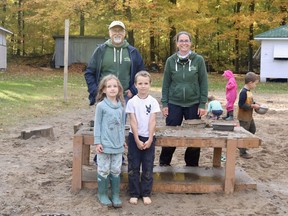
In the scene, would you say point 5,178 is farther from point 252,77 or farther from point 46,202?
point 252,77

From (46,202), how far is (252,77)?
3.90 m

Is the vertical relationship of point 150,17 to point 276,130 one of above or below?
above

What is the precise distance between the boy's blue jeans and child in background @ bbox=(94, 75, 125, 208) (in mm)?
169

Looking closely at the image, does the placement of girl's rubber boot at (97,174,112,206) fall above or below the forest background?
below

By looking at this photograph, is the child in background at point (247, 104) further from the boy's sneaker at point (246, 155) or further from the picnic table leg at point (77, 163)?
the picnic table leg at point (77, 163)

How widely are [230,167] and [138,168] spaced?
1.10m

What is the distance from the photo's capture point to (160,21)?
28.4 metres

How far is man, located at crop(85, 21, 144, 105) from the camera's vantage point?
18.1 feet

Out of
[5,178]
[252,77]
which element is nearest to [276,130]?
[252,77]

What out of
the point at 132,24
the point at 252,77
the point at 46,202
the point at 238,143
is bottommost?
the point at 46,202

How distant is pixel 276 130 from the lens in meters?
9.82

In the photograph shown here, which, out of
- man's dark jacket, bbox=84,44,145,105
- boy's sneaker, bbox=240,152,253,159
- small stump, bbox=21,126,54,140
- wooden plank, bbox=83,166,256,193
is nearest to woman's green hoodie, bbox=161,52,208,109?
man's dark jacket, bbox=84,44,145,105

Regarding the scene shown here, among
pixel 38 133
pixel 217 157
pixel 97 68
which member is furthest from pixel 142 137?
pixel 38 133

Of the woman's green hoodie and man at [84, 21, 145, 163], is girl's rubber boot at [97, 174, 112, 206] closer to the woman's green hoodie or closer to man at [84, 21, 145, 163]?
man at [84, 21, 145, 163]
